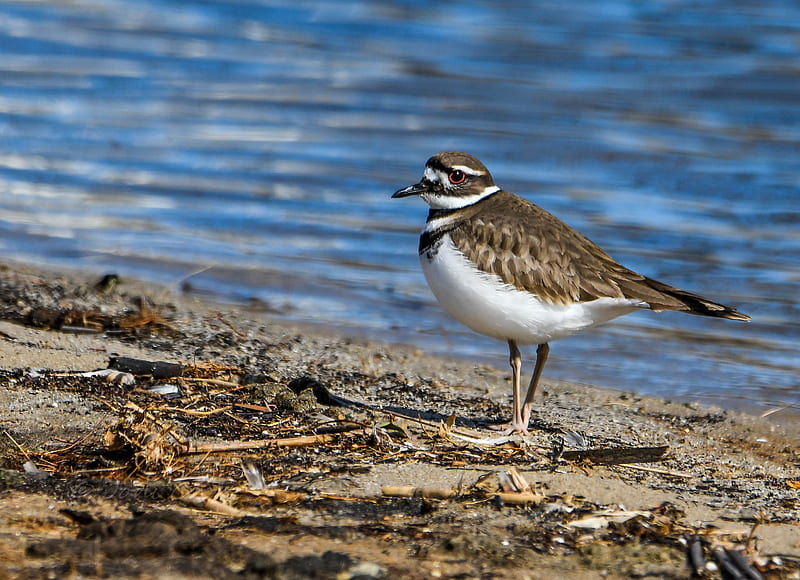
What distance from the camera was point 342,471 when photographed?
4.07m

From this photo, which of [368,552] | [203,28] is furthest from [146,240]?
[203,28]

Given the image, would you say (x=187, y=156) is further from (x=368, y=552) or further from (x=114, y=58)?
(x=368, y=552)

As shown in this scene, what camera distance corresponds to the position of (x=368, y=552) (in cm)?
333

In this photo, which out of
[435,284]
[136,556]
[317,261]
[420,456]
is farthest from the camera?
[317,261]

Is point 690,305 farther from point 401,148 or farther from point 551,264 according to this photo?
point 401,148

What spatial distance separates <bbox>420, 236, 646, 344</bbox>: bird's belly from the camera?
4840 millimetres

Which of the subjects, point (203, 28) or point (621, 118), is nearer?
point (621, 118)

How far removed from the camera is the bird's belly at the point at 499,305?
4.84m

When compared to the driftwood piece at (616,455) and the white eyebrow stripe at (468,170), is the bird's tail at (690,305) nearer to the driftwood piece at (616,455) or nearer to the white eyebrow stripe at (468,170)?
the driftwood piece at (616,455)

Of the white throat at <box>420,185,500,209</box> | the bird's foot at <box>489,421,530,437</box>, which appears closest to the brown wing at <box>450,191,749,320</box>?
the white throat at <box>420,185,500,209</box>

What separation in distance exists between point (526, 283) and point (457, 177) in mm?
700

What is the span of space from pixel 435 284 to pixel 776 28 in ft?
35.3

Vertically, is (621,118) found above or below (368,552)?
above

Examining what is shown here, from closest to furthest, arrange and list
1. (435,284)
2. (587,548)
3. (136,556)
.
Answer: (136,556), (587,548), (435,284)
